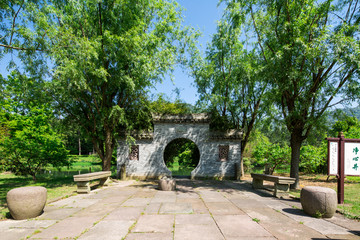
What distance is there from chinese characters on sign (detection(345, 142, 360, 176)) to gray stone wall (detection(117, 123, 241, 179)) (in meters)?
5.98

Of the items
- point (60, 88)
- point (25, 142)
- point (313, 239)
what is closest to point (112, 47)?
point (60, 88)

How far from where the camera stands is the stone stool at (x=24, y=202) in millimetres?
4777

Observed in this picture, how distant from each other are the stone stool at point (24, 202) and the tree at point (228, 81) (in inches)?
376

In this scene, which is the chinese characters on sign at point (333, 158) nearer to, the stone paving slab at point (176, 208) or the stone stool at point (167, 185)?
the stone paving slab at point (176, 208)

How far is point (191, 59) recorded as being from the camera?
13305 millimetres

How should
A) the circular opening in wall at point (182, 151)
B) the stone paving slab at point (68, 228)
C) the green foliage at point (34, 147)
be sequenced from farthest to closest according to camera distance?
the circular opening in wall at point (182, 151), the green foliage at point (34, 147), the stone paving slab at point (68, 228)

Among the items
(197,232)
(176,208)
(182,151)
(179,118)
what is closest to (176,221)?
(197,232)

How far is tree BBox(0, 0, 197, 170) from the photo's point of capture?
8430mm

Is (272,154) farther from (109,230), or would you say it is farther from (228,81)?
(109,230)

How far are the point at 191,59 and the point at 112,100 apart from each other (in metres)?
5.80

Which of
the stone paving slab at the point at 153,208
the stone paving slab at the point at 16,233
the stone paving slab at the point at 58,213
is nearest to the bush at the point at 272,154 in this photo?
the stone paving slab at the point at 153,208

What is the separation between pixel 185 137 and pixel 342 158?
7.51 m

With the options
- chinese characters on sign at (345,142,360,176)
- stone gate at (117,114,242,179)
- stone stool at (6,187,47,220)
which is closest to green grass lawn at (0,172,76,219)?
stone stool at (6,187,47,220)

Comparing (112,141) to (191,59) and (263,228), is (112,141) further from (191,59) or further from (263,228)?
(263,228)
